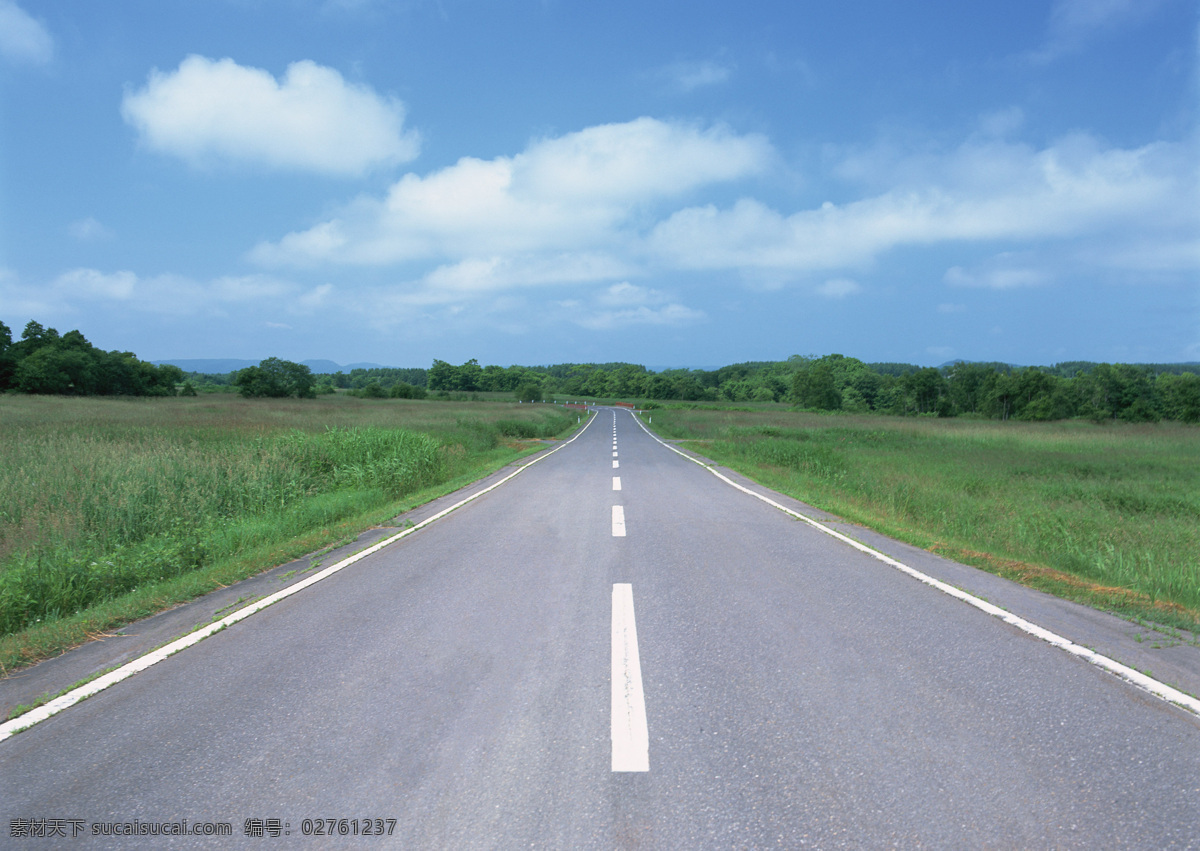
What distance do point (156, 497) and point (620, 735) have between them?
970 centimetres

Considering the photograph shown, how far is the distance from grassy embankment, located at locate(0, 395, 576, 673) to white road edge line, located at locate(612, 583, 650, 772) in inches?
166

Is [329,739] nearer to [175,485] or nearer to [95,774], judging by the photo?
[95,774]

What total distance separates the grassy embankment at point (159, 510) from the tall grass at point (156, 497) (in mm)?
24

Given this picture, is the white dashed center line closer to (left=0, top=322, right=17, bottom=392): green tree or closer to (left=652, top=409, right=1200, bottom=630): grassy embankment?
(left=652, top=409, right=1200, bottom=630): grassy embankment

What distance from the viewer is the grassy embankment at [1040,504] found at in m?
6.78

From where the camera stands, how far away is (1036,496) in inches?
583

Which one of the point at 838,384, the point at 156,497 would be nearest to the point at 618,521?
the point at 156,497

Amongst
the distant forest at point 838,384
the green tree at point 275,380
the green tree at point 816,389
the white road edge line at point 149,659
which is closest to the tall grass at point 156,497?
the white road edge line at point 149,659

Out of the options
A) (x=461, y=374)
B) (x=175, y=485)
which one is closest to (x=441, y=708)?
(x=175, y=485)

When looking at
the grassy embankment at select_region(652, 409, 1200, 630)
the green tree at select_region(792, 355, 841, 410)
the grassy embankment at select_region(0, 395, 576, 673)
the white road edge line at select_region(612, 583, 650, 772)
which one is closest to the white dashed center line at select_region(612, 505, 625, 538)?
the white road edge line at select_region(612, 583, 650, 772)

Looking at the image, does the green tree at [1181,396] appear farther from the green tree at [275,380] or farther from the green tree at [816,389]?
the green tree at [275,380]

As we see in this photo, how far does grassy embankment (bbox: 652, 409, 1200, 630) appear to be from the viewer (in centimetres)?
678

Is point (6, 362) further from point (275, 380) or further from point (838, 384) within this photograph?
point (838, 384)

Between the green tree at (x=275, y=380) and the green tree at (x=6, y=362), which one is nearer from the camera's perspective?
the green tree at (x=6, y=362)
